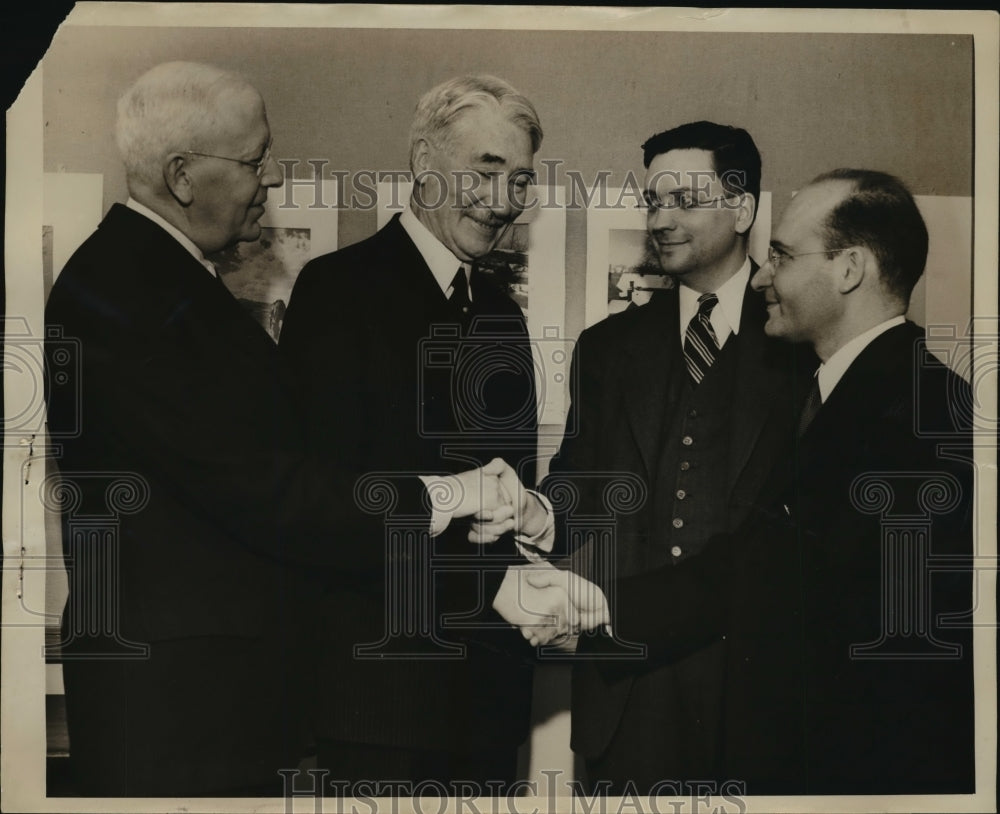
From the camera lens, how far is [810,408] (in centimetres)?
226

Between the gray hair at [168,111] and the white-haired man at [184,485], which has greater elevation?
the gray hair at [168,111]

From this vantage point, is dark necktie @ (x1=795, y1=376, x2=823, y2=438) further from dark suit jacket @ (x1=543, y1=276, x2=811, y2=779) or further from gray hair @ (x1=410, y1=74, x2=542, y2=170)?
gray hair @ (x1=410, y1=74, x2=542, y2=170)

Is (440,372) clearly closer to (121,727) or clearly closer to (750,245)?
(750,245)

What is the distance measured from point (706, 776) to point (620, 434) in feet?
2.60

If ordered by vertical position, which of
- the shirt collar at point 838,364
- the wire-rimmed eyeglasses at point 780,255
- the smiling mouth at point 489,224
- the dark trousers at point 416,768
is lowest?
the dark trousers at point 416,768

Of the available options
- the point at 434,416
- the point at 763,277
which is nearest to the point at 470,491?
the point at 434,416

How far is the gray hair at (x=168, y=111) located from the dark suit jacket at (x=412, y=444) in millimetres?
388

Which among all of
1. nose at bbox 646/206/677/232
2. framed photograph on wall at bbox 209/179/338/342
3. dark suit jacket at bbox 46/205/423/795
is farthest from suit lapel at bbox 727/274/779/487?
framed photograph on wall at bbox 209/179/338/342

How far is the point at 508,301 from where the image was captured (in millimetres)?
2248

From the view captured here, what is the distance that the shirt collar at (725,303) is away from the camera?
2.26 metres

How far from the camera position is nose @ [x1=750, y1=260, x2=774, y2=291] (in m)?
2.26

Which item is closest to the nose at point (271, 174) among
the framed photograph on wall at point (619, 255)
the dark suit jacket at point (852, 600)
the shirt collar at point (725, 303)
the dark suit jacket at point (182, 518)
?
the dark suit jacket at point (182, 518)

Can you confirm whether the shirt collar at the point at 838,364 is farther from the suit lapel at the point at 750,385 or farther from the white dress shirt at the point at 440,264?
the white dress shirt at the point at 440,264

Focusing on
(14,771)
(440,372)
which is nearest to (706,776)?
(440,372)
